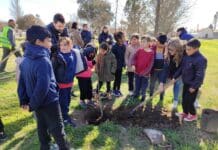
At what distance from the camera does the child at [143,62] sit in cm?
667

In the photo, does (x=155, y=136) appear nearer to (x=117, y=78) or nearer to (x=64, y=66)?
(x=64, y=66)

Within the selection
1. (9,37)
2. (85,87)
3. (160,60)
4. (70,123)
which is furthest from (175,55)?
(9,37)

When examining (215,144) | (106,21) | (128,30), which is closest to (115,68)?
(215,144)

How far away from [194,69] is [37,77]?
129 inches

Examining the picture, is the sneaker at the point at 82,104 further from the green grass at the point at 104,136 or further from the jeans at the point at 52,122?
the jeans at the point at 52,122

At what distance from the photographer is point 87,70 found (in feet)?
20.8

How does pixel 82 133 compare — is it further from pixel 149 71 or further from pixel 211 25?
pixel 211 25

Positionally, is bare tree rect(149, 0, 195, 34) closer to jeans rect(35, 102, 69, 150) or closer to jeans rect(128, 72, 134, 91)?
jeans rect(128, 72, 134, 91)

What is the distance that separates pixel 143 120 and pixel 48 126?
244cm

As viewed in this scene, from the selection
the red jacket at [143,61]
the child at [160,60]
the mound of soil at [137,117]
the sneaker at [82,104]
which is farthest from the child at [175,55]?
the sneaker at [82,104]

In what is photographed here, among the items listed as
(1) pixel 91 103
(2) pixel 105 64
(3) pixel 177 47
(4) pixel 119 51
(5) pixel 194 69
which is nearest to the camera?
(5) pixel 194 69

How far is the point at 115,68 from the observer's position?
6.97 m

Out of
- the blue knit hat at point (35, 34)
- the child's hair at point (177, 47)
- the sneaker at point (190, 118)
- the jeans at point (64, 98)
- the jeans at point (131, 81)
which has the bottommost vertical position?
the sneaker at point (190, 118)

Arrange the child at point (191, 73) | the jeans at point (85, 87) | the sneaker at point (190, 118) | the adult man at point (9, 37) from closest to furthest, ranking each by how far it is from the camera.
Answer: the child at point (191, 73) → the sneaker at point (190, 118) → the jeans at point (85, 87) → the adult man at point (9, 37)
